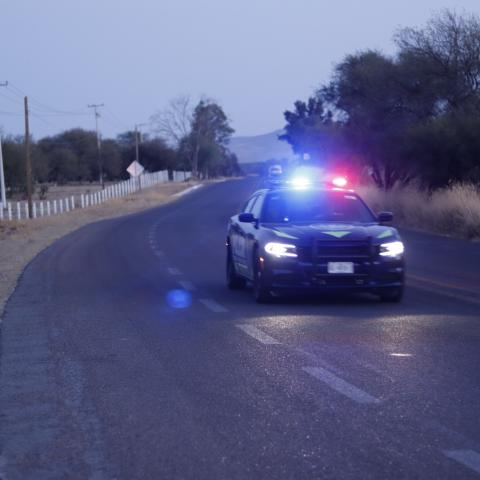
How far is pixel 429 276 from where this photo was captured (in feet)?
62.6

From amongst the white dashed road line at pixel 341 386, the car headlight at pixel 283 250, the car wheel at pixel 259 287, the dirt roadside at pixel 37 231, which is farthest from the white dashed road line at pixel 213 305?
the white dashed road line at pixel 341 386

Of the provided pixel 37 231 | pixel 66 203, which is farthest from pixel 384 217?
pixel 66 203

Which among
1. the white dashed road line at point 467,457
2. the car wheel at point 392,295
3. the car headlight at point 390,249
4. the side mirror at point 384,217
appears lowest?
the car wheel at point 392,295

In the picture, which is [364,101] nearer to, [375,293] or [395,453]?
[375,293]

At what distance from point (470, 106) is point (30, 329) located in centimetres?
2975

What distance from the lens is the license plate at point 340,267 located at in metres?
14.1

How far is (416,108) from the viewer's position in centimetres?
4341

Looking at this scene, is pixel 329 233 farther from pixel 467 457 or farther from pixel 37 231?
pixel 37 231

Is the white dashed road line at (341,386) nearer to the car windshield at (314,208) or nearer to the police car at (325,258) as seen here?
the police car at (325,258)

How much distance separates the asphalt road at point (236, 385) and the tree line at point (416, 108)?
21400 millimetres

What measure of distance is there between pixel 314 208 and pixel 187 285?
3.27 m

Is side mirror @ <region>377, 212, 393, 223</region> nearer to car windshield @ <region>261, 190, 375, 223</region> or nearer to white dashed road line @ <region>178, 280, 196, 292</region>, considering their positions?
car windshield @ <region>261, 190, 375, 223</region>

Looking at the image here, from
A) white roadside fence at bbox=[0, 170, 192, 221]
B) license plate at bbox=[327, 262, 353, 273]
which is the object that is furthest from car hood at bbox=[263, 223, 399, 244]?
white roadside fence at bbox=[0, 170, 192, 221]

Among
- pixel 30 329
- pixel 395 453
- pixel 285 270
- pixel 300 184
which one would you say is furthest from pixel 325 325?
pixel 395 453
